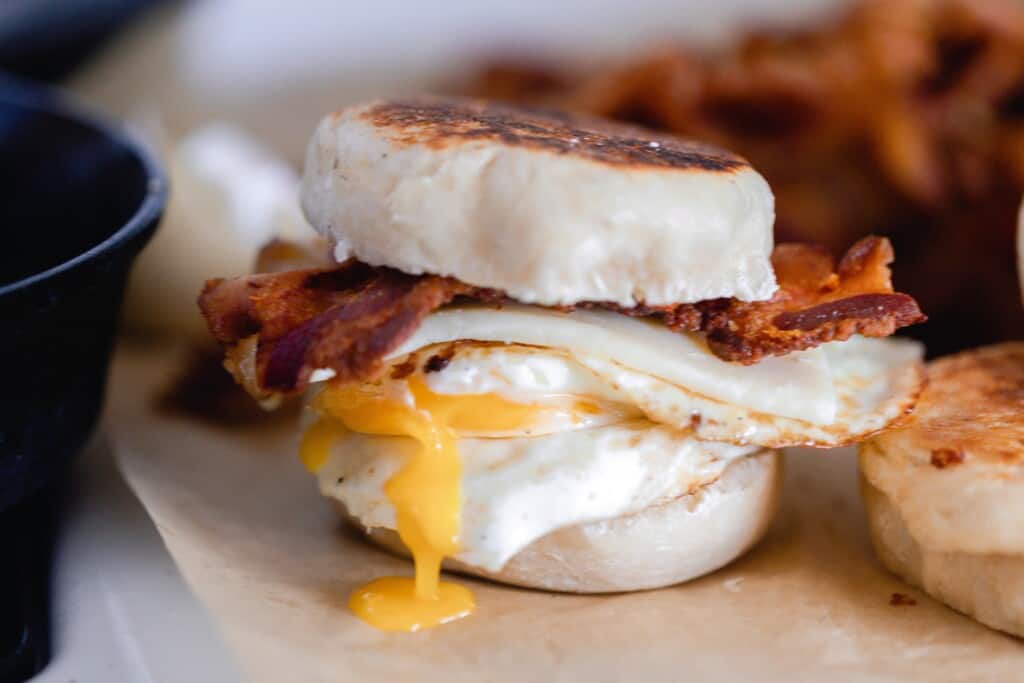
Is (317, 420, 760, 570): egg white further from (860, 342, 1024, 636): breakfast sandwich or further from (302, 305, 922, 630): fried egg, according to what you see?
(860, 342, 1024, 636): breakfast sandwich

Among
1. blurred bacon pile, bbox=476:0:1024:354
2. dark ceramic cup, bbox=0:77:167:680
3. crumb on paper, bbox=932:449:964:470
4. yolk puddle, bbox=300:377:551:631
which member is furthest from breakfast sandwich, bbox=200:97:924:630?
blurred bacon pile, bbox=476:0:1024:354

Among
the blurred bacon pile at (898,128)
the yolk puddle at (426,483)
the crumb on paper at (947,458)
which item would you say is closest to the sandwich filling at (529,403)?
the yolk puddle at (426,483)

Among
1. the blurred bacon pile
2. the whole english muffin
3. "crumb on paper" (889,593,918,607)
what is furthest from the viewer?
the blurred bacon pile

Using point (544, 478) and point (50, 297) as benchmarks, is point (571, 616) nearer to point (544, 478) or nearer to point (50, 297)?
point (544, 478)

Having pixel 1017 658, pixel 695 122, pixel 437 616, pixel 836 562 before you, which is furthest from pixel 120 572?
pixel 695 122

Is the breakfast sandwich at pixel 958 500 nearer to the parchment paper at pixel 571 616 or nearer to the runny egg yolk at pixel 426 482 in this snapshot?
the parchment paper at pixel 571 616

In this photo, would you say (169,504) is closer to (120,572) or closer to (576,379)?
(120,572)
